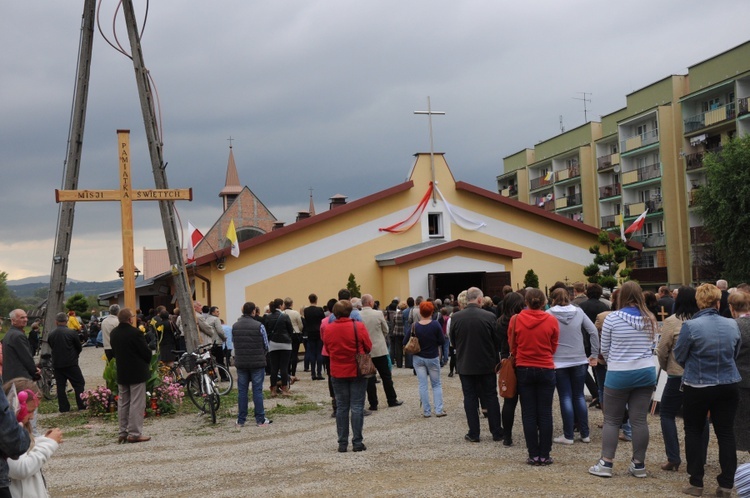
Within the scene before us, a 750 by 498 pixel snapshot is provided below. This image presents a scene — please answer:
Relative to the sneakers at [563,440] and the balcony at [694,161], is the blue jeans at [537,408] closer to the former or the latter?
the sneakers at [563,440]

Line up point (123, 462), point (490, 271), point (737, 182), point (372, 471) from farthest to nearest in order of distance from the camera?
point (737, 182), point (490, 271), point (123, 462), point (372, 471)

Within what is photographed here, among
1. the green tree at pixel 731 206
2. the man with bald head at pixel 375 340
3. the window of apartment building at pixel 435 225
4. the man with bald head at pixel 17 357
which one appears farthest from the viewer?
the green tree at pixel 731 206

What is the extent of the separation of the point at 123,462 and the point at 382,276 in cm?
1915

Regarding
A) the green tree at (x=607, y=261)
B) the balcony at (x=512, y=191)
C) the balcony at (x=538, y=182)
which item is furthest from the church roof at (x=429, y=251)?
the balcony at (x=512, y=191)

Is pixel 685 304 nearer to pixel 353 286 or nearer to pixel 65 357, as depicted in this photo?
pixel 65 357

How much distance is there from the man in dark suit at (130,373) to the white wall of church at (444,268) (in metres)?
16.4

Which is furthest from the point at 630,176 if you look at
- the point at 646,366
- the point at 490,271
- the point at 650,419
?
the point at 646,366

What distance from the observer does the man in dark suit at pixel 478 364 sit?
9.53 metres

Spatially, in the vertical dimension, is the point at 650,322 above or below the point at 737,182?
below

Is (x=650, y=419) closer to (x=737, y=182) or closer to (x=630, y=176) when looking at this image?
(x=737, y=182)

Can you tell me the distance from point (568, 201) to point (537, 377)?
5939 cm

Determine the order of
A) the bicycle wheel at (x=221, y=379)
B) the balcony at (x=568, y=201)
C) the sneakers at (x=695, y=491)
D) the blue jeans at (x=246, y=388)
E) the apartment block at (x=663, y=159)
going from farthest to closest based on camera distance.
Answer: the balcony at (x=568, y=201), the apartment block at (x=663, y=159), the bicycle wheel at (x=221, y=379), the blue jeans at (x=246, y=388), the sneakers at (x=695, y=491)

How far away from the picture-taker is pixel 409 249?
92.8ft

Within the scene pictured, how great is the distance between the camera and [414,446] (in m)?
9.53
